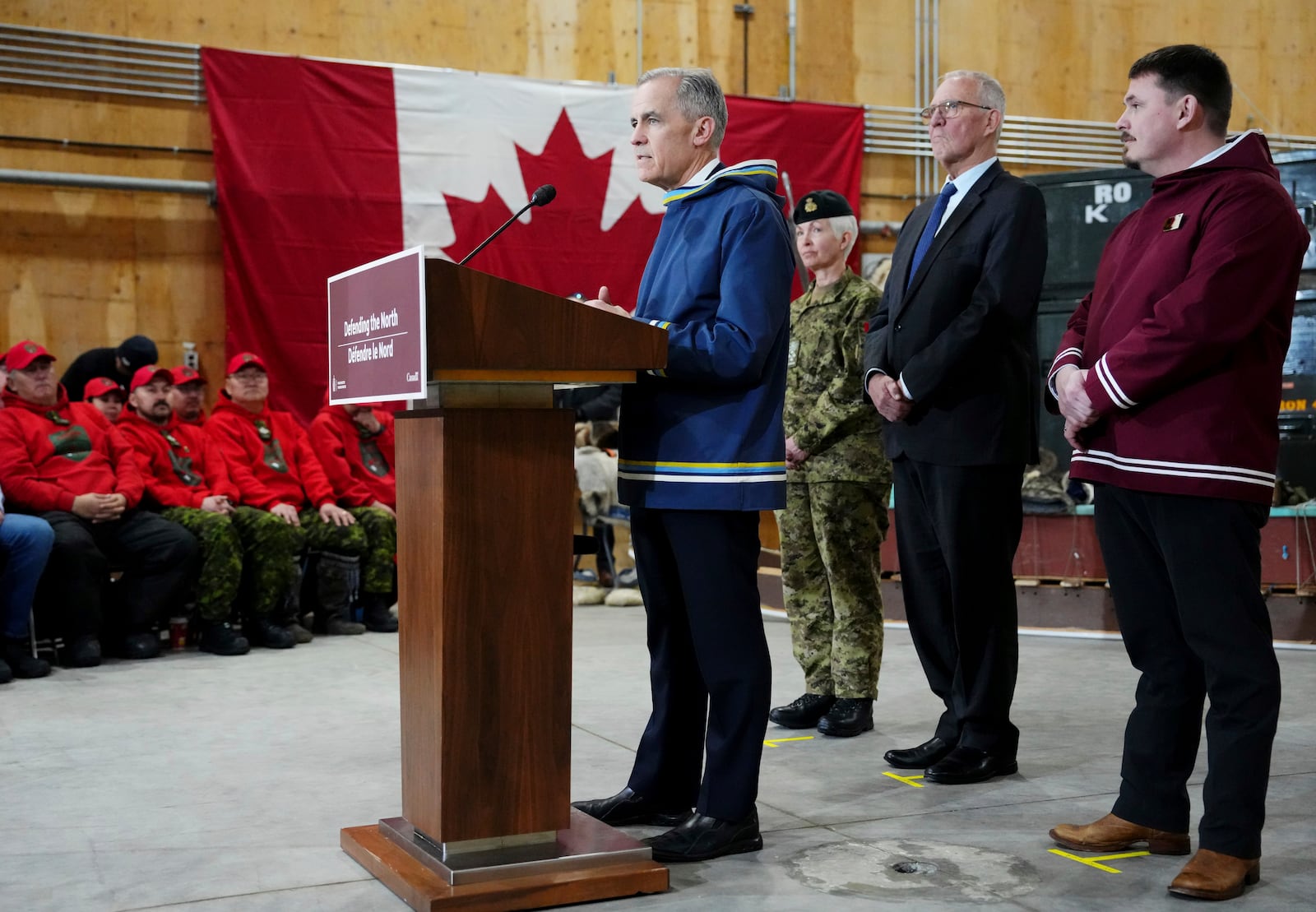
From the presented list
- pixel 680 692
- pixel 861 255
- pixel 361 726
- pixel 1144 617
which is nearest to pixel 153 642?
pixel 361 726

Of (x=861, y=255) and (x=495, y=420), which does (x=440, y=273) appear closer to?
(x=495, y=420)

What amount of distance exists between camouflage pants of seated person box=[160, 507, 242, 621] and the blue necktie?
3.23 m

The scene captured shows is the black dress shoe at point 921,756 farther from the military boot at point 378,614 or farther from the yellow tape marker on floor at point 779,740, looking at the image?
the military boot at point 378,614

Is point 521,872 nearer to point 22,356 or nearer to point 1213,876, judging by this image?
point 1213,876

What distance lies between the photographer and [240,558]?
5.38 meters

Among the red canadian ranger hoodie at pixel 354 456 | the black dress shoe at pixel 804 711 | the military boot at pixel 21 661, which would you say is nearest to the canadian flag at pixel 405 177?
the red canadian ranger hoodie at pixel 354 456

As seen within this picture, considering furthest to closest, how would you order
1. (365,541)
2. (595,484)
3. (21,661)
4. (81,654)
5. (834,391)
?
(595,484) < (365,541) < (81,654) < (21,661) < (834,391)

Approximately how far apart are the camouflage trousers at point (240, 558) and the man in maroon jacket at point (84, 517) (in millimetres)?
88

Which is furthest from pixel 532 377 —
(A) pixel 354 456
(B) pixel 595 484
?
(B) pixel 595 484

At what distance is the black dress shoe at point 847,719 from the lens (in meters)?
3.55

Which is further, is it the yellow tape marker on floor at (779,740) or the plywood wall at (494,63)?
the plywood wall at (494,63)

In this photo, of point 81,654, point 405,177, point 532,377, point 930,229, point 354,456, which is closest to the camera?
point 532,377

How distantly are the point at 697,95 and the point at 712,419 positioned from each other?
0.61m

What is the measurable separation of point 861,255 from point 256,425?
4173mm
